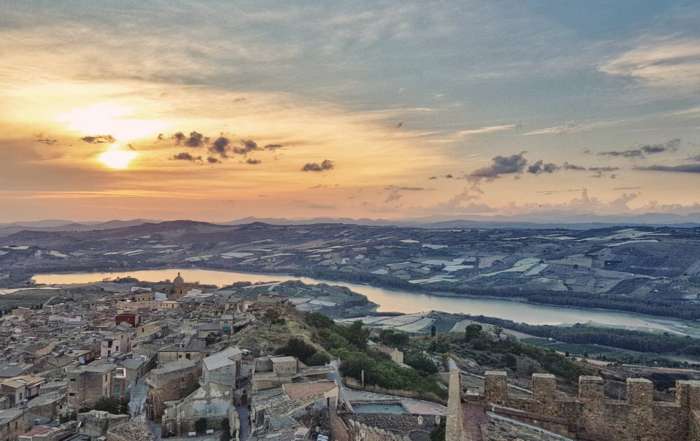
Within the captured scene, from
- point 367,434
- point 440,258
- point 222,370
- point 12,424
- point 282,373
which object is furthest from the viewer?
point 440,258

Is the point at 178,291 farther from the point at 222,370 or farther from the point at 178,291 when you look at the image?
the point at 222,370

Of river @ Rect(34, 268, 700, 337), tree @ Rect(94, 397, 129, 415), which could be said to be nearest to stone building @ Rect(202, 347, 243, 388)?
tree @ Rect(94, 397, 129, 415)

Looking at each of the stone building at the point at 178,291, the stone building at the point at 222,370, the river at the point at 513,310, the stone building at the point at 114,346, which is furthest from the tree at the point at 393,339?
the river at the point at 513,310

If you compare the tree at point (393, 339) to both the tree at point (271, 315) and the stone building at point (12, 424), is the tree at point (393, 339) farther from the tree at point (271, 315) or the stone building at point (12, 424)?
the stone building at point (12, 424)

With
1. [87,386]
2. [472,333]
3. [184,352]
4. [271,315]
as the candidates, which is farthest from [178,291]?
[87,386]

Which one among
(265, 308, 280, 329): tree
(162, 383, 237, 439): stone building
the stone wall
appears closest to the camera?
the stone wall

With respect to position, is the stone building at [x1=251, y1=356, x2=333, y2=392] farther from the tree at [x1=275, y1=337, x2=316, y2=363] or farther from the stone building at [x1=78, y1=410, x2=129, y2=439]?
the stone building at [x1=78, y1=410, x2=129, y2=439]

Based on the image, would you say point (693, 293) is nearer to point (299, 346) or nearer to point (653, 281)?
point (653, 281)
